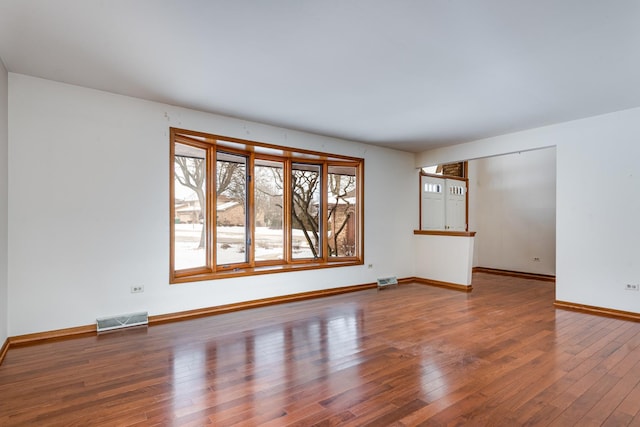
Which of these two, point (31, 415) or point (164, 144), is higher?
point (164, 144)

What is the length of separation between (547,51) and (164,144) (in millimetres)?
3897

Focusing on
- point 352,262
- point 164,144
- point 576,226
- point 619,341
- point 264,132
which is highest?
point 264,132

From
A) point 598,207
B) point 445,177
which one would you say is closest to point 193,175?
point 598,207

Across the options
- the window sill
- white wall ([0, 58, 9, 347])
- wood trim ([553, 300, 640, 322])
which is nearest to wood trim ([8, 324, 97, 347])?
white wall ([0, 58, 9, 347])

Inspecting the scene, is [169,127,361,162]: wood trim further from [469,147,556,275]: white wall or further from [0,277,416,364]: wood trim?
[469,147,556,275]: white wall

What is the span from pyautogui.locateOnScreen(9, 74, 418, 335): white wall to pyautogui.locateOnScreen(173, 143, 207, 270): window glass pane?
10.0 inches

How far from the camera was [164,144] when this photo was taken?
13.3 feet

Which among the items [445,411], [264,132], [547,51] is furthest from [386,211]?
[445,411]

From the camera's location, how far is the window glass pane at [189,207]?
169 inches

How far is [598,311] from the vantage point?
4371 mm

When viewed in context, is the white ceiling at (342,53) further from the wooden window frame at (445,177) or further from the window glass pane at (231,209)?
the wooden window frame at (445,177)

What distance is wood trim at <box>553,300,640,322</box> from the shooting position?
13.5 ft

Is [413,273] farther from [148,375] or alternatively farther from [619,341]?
[148,375]

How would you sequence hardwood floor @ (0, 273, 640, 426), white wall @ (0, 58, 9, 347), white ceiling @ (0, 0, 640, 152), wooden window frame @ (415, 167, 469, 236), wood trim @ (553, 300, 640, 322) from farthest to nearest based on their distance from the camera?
wooden window frame @ (415, 167, 469, 236) → wood trim @ (553, 300, 640, 322) → white wall @ (0, 58, 9, 347) → white ceiling @ (0, 0, 640, 152) → hardwood floor @ (0, 273, 640, 426)
